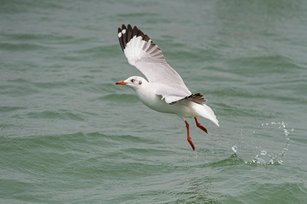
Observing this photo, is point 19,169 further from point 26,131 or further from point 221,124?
point 221,124

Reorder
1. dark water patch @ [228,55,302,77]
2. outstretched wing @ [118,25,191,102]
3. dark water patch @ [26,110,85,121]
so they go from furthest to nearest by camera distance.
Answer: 1. dark water patch @ [228,55,302,77]
2. dark water patch @ [26,110,85,121]
3. outstretched wing @ [118,25,191,102]

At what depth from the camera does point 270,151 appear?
34.0ft

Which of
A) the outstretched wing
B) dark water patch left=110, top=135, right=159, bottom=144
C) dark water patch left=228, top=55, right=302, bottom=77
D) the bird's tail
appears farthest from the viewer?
dark water patch left=228, top=55, right=302, bottom=77

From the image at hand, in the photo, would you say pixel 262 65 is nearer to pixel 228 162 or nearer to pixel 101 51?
pixel 101 51

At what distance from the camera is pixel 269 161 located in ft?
32.6

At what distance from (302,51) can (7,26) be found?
5.63 meters

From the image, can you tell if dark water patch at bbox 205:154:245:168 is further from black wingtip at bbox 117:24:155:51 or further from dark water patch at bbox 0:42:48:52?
dark water patch at bbox 0:42:48:52

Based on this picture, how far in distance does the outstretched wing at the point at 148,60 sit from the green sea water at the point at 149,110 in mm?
1088

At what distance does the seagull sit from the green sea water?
33.8 inches

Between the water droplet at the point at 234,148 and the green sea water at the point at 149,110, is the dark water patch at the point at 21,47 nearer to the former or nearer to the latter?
the green sea water at the point at 149,110

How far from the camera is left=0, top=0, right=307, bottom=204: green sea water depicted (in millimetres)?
9086

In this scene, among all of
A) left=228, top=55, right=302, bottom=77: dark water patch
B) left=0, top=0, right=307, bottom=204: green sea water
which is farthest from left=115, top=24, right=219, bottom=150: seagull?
left=228, top=55, right=302, bottom=77: dark water patch

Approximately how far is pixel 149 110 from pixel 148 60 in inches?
110

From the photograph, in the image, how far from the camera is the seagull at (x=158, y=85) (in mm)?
8359
